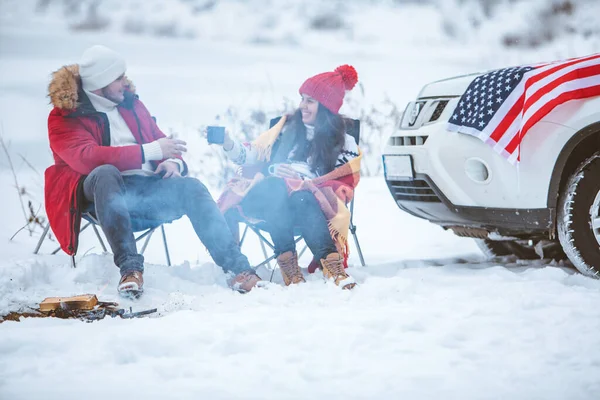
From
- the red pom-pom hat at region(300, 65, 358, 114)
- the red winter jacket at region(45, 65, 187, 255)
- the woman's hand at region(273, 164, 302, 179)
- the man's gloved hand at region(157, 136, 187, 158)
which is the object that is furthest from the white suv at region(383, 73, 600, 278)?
the red winter jacket at region(45, 65, 187, 255)

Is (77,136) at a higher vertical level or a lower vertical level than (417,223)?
higher

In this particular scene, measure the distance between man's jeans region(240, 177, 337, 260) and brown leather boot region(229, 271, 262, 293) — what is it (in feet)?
0.92

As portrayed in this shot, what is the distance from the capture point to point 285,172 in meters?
3.70

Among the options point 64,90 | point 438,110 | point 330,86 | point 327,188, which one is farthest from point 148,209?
point 438,110

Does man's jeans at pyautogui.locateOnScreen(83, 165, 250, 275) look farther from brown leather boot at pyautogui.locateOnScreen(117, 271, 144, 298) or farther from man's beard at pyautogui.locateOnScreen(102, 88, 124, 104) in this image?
man's beard at pyautogui.locateOnScreen(102, 88, 124, 104)

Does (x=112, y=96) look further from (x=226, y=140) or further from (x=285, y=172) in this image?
(x=285, y=172)

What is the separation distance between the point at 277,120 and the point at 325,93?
0.42 m

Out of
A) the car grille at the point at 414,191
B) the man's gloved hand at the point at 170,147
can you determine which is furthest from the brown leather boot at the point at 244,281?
the car grille at the point at 414,191

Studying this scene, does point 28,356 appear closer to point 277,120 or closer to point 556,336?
point 556,336

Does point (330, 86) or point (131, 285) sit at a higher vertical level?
point (330, 86)

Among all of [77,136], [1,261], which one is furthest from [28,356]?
[1,261]

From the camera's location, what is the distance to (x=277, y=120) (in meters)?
4.06

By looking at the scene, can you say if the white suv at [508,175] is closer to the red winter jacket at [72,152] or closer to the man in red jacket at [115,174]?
the man in red jacket at [115,174]

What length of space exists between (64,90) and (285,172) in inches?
48.2
